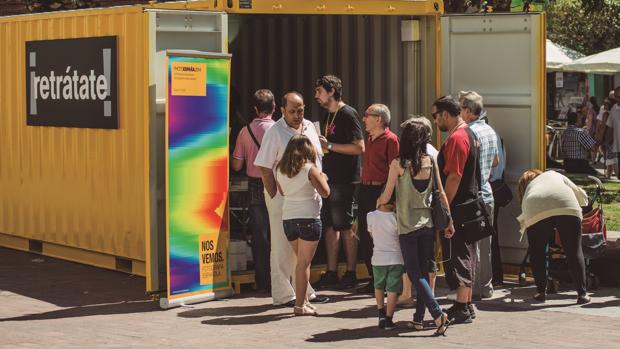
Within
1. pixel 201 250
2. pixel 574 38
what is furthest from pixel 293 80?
pixel 574 38

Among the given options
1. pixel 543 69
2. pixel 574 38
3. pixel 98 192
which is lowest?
pixel 98 192

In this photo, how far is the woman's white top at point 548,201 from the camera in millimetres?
10156

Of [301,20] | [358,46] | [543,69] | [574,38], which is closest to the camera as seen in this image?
[543,69]

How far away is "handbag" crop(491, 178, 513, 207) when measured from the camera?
36.2 feet

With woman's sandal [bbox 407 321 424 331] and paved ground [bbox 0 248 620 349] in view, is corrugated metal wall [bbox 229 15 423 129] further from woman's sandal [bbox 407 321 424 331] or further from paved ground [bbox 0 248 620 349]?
woman's sandal [bbox 407 321 424 331]

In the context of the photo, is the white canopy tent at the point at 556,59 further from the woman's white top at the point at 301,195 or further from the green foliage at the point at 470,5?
the woman's white top at the point at 301,195

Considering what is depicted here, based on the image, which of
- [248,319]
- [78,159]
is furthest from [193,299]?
[78,159]

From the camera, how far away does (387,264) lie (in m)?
9.08

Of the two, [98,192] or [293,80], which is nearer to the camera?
[98,192]

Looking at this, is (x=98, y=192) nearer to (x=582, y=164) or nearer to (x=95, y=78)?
(x=95, y=78)

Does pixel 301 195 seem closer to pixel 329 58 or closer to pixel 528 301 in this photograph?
pixel 528 301

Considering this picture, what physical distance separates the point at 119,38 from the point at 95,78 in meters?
0.61

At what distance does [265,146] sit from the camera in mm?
9984

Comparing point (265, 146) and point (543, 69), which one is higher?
point (543, 69)
